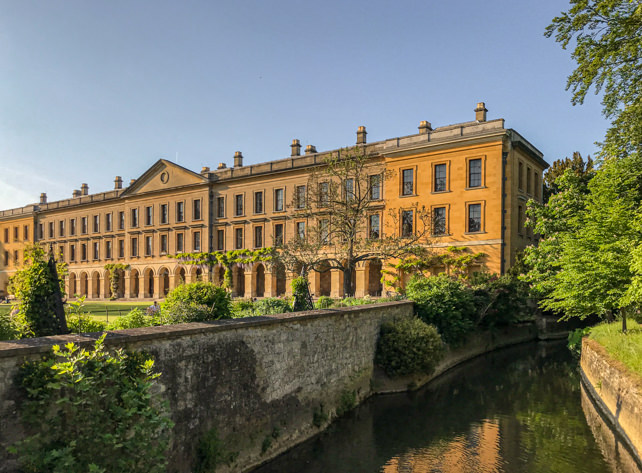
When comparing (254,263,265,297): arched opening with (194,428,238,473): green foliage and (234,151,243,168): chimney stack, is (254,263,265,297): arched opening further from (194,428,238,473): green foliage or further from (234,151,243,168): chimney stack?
(194,428,238,473): green foliage

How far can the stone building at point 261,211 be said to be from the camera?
97.0 feet

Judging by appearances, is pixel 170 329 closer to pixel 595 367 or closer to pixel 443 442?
pixel 443 442

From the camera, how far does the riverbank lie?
9703 mm

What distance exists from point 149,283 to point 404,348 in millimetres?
38110

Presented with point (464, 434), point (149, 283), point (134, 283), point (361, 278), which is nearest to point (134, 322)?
point (464, 434)

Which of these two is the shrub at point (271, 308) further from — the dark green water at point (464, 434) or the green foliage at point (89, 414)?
the green foliage at point (89, 414)

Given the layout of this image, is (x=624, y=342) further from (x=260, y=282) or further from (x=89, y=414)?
(x=260, y=282)

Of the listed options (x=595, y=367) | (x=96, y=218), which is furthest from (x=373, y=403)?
(x=96, y=218)

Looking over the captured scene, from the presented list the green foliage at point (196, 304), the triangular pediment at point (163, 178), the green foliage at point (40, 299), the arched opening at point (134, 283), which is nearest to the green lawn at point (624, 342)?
the green foliage at point (196, 304)

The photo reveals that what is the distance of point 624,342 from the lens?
45.6ft

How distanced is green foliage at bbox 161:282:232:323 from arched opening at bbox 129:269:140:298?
38.5m

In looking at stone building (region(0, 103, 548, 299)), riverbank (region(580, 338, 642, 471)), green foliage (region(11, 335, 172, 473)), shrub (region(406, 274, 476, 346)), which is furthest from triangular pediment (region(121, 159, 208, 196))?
green foliage (region(11, 335, 172, 473))

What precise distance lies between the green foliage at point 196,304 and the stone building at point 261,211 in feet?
15.6

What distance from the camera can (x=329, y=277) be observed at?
37.6 meters
